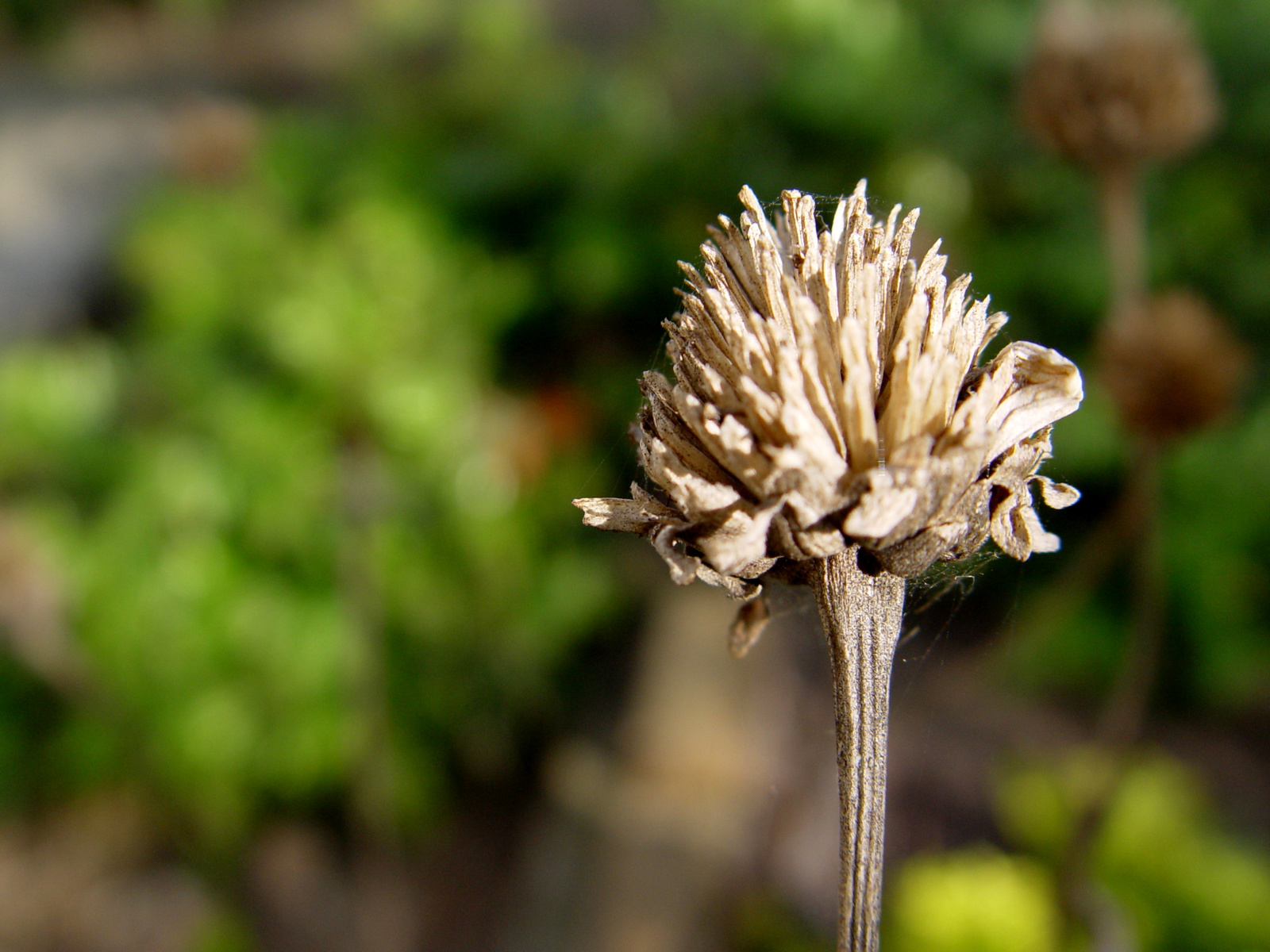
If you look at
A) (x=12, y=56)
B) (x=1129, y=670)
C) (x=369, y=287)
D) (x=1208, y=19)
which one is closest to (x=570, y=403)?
(x=369, y=287)

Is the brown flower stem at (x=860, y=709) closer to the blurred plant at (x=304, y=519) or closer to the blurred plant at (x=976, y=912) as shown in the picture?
the blurred plant at (x=976, y=912)

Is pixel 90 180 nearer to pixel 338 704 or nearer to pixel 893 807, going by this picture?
pixel 338 704

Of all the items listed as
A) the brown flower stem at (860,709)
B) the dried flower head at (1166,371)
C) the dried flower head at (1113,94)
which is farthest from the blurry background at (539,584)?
the brown flower stem at (860,709)

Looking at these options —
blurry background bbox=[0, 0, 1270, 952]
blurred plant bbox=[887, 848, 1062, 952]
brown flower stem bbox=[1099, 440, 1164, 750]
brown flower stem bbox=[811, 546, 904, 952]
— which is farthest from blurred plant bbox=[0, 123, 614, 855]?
brown flower stem bbox=[811, 546, 904, 952]

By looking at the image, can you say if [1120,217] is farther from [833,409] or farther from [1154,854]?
[1154,854]

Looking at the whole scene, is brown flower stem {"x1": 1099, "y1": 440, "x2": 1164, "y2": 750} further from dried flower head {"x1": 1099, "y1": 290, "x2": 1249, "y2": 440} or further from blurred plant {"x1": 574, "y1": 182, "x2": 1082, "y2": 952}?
blurred plant {"x1": 574, "y1": 182, "x2": 1082, "y2": 952}

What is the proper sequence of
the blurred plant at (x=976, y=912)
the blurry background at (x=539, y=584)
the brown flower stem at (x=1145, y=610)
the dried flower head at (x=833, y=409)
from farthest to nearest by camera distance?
the blurry background at (x=539, y=584) < the blurred plant at (x=976, y=912) < the brown flower stem at (x=1145, y=610) < the dried flower head at (x=833, y=409)
